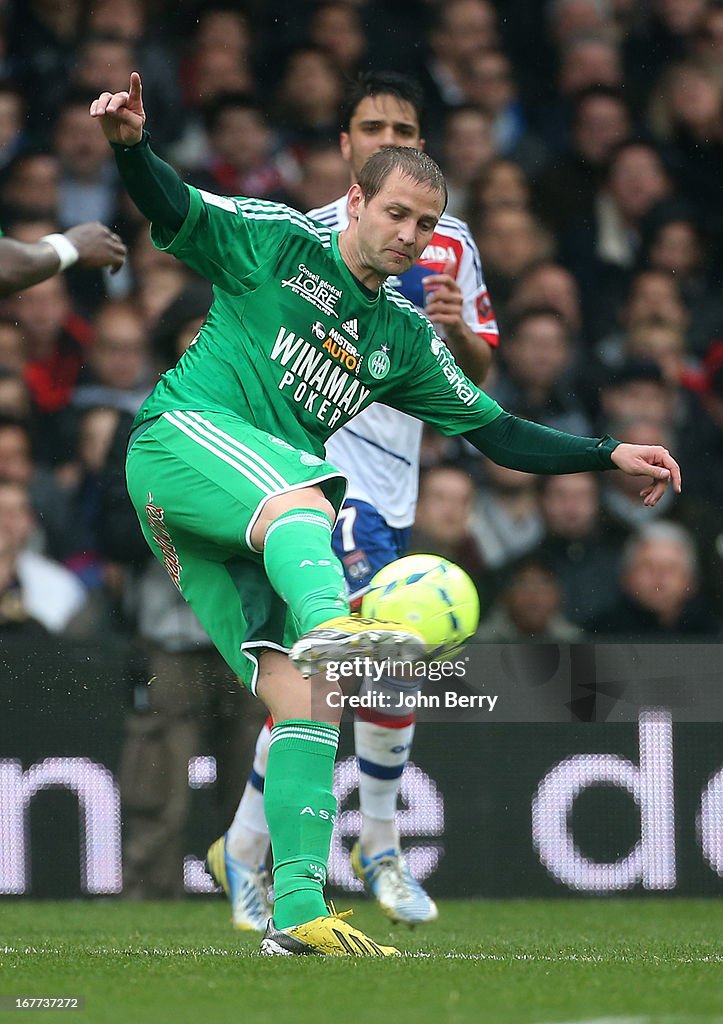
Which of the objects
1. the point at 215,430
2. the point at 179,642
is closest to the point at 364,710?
the point at 179,642

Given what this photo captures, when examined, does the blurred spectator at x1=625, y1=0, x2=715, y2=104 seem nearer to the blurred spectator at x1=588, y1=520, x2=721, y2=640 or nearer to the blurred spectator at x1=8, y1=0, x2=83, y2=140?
the blurred spectator at x1=588, y1=520, x2=721, y2=640

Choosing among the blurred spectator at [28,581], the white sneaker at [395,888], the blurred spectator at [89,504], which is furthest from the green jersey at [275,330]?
the blurred spectator at [28,581]

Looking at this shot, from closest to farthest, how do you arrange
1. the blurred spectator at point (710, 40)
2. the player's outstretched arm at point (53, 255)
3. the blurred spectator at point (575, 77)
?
1. the player's outstretched arm at point (53, 255)
2. the blurred spectator at point (575, 77)
3. the blurred spectator at point (710, 40)

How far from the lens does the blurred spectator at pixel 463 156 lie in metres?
8.92

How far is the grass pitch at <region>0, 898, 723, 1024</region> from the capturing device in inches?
126

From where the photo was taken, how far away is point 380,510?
6.08 meters

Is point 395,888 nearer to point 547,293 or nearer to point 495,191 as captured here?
point 547,293

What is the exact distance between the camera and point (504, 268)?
8.84 meters

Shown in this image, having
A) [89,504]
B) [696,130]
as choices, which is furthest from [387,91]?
[696,130]

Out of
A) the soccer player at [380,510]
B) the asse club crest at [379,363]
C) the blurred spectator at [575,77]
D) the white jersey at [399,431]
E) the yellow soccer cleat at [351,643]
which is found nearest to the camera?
the yellow soccer cleat at [351,643]

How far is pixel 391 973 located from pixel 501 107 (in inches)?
252

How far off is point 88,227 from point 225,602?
1.12 meters

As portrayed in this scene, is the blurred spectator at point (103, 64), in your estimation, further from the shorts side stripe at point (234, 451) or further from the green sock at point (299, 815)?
the green sock at point (299, 815)

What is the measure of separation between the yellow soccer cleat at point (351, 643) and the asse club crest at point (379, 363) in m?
1.15
